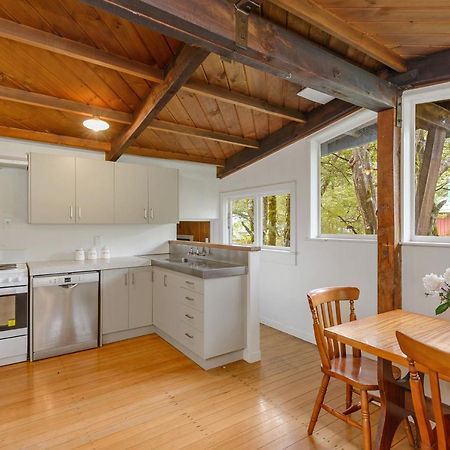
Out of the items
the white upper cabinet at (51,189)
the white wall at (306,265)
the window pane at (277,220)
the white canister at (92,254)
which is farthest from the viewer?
the window pane at (277,220)

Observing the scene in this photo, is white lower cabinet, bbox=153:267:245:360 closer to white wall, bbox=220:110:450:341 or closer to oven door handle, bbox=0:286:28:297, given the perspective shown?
white wall, bbox=220:110:450:341

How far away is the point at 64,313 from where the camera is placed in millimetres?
3303

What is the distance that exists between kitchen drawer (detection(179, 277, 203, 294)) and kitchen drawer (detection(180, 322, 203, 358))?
388 millimetres

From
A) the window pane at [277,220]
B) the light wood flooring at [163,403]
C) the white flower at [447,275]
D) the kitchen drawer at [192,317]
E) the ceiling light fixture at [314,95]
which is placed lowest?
the light wood flooring at [163,403]

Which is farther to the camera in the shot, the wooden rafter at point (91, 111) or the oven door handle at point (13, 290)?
the oven door handle at point (13, 290)

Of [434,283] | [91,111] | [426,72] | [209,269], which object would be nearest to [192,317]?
[209,269]

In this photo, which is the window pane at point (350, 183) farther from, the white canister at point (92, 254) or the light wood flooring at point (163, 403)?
the white canister at point (92, 254)

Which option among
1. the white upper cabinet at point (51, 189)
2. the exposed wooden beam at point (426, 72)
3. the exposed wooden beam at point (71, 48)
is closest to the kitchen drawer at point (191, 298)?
the white upper cabinet at point (51, 189)

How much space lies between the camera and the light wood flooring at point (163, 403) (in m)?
2.01

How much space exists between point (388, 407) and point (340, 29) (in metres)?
2.23

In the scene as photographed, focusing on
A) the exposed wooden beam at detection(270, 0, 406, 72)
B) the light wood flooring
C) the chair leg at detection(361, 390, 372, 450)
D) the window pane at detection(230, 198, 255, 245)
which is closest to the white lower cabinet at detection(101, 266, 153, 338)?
the light wood flooring

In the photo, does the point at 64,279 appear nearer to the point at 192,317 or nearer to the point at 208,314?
the point at 192,317

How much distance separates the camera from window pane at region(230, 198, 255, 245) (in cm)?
480

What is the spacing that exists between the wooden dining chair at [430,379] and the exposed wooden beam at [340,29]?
1.72 meters
